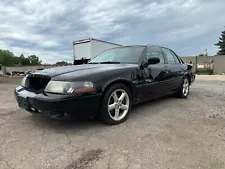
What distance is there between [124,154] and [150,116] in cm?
155

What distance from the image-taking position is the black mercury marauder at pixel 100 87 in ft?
8.63

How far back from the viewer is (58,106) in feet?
8.38

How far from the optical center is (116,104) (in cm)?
316

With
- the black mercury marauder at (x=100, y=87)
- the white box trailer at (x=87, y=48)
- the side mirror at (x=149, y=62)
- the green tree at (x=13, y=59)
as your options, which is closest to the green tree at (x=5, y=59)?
the green tree at (x=13, y=59)

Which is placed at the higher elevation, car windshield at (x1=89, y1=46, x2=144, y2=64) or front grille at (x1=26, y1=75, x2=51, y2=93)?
car windshield at (x1=89, y1=46, x2=144, y2=64)

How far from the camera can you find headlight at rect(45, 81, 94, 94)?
2.62m

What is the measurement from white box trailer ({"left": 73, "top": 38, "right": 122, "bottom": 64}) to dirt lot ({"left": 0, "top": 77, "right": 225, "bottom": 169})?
987 centimetres

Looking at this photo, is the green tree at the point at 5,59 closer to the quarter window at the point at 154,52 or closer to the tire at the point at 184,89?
the tire at the point at 184,89

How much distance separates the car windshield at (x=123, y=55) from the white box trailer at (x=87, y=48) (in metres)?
8.57

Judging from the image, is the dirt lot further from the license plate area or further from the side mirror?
the side mirror

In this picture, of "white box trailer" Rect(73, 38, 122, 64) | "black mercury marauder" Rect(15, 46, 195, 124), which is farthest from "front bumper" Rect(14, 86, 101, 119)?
"white box trailer" Rect(73, 38, 122, 64)

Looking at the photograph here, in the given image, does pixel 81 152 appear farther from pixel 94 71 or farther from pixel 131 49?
pixel 131 49

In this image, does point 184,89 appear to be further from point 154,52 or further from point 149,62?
point 149,62

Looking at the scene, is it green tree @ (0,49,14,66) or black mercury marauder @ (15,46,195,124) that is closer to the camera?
black mercury marauder @ (15,46,195,124)
